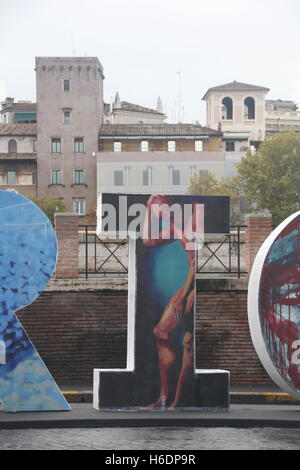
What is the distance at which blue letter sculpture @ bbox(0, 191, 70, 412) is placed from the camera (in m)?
16.1

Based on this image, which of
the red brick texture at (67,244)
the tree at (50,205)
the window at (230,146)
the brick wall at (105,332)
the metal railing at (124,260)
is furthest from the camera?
the window at (230,146)

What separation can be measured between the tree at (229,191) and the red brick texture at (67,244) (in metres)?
52.8

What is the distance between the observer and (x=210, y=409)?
16.5 m

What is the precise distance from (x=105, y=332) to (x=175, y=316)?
4.21 m

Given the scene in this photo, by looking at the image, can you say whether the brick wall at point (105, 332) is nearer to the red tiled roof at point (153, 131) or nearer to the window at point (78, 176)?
the window at point (78, 176)

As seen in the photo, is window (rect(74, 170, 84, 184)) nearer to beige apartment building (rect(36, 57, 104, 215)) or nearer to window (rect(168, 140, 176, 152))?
beige apartment building (rect(36, 57, 104, 215))

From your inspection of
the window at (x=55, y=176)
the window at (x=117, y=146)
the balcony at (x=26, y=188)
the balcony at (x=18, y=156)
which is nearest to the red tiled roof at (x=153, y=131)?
the window at (x=117, y=146)

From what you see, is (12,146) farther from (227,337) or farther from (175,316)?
(175,316)

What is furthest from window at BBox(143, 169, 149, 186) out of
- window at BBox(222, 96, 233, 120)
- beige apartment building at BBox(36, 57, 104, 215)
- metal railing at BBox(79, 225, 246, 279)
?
→ metal railing at BBox(79, 225, 246, 279)

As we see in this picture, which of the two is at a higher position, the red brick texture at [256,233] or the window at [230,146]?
the window at [230,146]

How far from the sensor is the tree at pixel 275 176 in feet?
235

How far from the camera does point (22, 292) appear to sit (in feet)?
53.1

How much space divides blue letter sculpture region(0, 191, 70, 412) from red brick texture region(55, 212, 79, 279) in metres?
4.14
